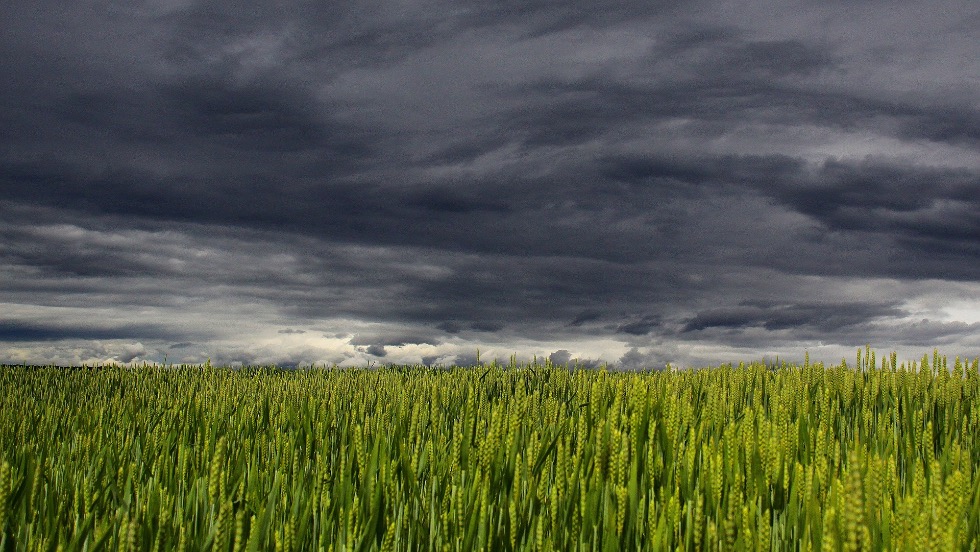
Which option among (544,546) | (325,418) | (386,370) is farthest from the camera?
(386,370)

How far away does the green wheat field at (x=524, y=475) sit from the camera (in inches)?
118

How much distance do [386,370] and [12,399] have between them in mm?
6155

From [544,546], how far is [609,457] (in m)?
0.89

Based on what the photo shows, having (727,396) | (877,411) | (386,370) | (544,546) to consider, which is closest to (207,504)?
(544,546)

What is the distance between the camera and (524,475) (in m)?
4.22

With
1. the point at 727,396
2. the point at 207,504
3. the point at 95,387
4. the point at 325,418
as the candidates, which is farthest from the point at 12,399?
the point at 727,396

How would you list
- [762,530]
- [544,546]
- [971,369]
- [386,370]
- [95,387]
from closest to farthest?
1. [762,530]
2. [544,546]
3. [971,369]
4. [95,387]
5. [386,370]

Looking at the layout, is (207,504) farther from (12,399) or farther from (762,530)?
(12,399)

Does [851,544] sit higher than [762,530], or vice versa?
[851,544]

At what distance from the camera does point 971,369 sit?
32.0ft

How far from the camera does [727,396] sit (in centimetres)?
863

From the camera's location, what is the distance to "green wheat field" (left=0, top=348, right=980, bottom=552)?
2996 millimetres

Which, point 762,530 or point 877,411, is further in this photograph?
point 877,411

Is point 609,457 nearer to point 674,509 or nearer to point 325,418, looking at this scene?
point 674,509
